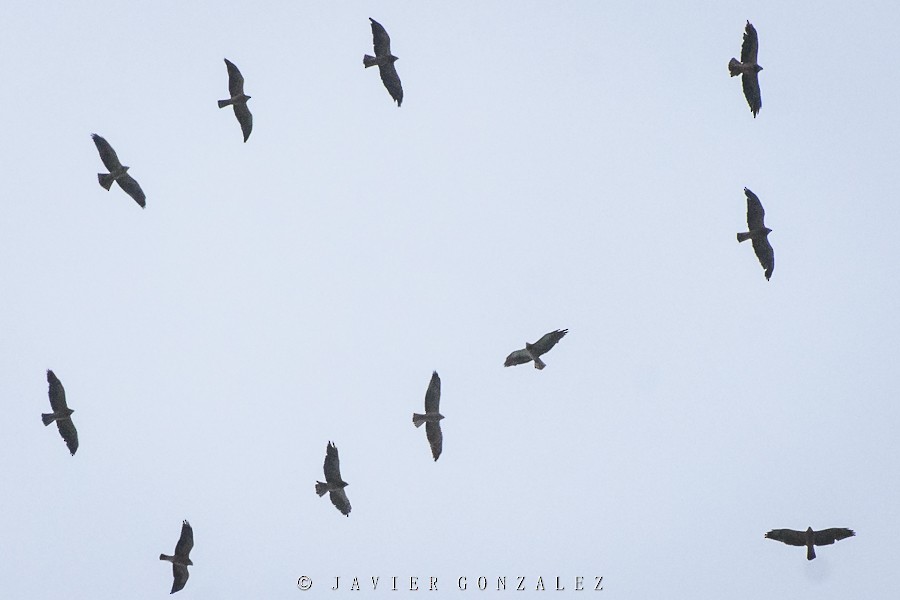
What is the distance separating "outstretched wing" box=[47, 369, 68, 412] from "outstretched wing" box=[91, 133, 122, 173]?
3988 millimetres

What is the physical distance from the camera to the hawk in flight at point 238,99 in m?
28.4

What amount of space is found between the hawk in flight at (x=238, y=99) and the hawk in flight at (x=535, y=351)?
261 inches

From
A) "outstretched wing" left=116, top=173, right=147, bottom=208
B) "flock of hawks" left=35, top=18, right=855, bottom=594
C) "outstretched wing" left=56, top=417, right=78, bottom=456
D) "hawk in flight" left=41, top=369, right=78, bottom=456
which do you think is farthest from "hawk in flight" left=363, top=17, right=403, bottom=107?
"outstretched wing" left=56, top=417, right=78, bottom=456

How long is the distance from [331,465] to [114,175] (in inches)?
266

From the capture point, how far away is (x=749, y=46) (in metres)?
27.2

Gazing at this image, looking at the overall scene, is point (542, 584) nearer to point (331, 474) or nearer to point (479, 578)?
point (479, 578)

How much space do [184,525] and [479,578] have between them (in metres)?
9.33

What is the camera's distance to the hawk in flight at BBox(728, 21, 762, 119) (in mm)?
27172

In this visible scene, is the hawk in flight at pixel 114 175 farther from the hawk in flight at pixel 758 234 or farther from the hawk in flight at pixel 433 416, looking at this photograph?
the hawk in flight at pixel 758 234

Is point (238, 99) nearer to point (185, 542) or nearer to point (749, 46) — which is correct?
point (185, 542)

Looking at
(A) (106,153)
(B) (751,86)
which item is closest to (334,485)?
(A) (106,153)

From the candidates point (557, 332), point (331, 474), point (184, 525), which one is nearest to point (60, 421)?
point (184, 525)

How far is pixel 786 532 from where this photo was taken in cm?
2875

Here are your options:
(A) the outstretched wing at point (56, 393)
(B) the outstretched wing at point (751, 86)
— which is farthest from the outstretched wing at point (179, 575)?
(B) the outstretched wing at point (751, 86)
